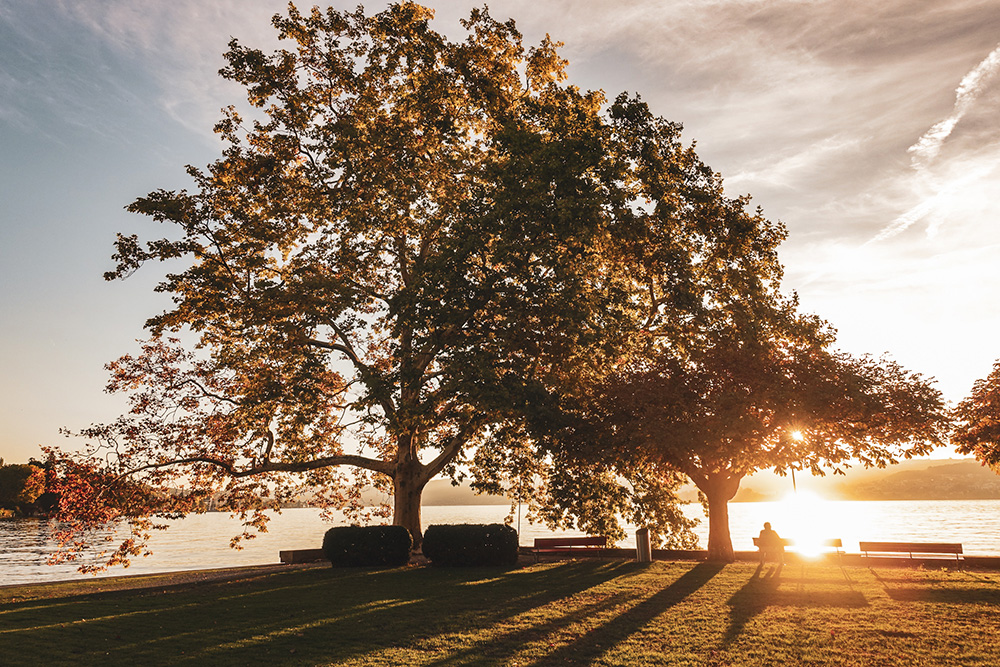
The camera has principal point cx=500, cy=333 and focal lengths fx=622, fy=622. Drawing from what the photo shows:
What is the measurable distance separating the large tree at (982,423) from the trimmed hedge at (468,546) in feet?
48.7

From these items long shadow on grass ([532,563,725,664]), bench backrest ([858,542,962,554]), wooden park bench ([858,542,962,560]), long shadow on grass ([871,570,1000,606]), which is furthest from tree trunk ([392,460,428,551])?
bench backrest ([858,542,962,554])

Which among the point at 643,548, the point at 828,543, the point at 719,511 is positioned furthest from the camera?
the point at 719,511

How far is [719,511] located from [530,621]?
50.5 ft

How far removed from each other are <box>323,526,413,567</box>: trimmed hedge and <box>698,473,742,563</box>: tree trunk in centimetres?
1186

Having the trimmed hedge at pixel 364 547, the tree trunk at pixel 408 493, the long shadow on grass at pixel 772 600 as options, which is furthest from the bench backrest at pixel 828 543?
the trimmed hedge at pixel 364 547

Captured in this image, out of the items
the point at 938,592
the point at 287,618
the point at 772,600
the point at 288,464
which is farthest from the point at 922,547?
the point at 288,464

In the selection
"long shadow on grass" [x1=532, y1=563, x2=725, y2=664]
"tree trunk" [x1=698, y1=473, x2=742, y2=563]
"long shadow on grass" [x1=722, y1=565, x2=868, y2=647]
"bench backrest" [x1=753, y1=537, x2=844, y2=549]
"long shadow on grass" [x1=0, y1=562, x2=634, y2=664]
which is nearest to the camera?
"long shadow on grass" [x1=532, y1=563, x2=725, y2=664]

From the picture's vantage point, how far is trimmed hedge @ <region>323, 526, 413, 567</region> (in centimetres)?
2150

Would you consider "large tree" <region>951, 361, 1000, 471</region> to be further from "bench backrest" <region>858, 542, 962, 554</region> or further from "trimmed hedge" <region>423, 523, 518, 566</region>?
"trimmed hedge" <region>423, 523, 518, 566</region>

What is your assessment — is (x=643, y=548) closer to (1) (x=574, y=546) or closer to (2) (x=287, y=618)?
(1) (x=574, y=546)

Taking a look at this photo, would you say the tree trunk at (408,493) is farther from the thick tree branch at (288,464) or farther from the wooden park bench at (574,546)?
the wooden park bench at (574,546)

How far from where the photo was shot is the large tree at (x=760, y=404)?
18.8 meters

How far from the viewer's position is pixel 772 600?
13680mm

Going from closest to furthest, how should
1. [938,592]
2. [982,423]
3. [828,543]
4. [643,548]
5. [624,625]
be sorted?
[624,625] → [938,592] → [982,423] → [643,548] → [828,543]
